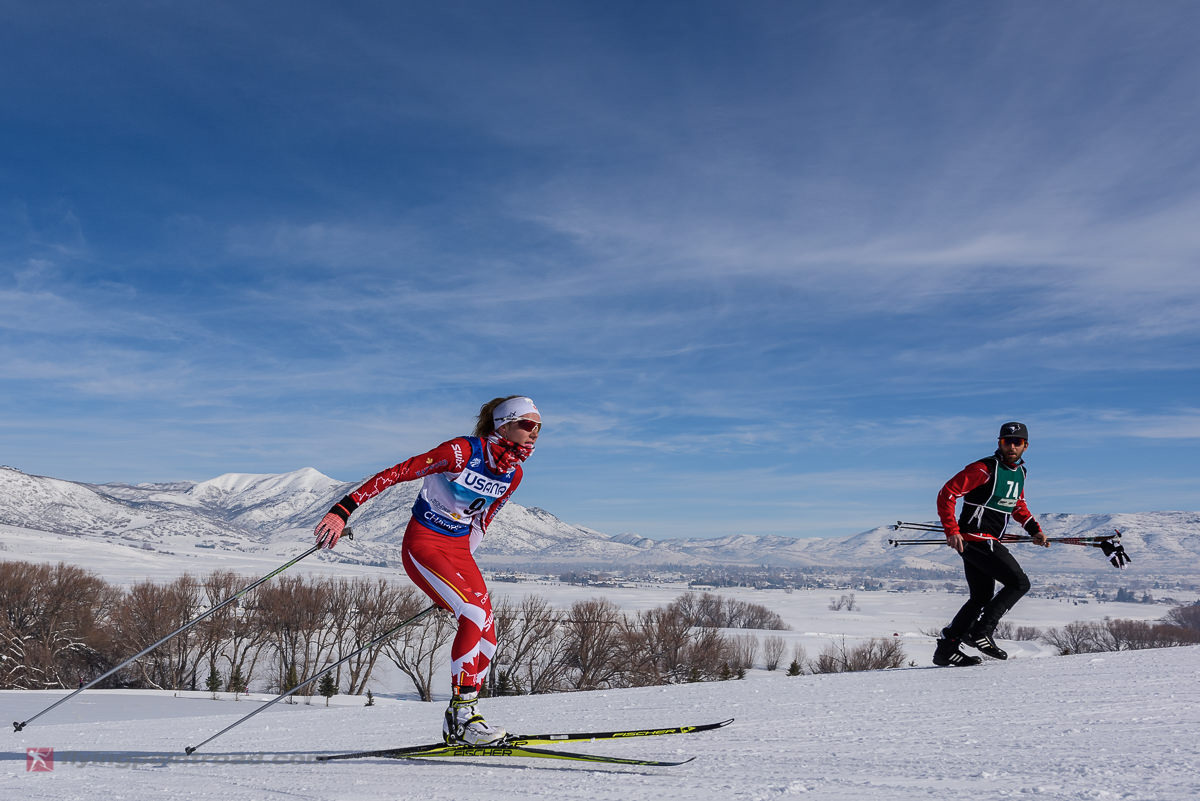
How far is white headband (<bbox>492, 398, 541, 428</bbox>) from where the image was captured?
16.4 ft

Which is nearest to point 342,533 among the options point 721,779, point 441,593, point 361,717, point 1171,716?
point 441,593

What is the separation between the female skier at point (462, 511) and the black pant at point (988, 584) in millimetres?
4717

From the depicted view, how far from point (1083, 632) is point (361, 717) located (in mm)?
88989

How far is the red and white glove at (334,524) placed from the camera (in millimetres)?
4559

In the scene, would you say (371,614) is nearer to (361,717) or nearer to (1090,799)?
(361,717)

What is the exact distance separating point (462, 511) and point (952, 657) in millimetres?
5293

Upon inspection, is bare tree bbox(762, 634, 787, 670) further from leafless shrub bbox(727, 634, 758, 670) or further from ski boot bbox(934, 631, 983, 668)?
ski boot bbox(934, 631, 983, 668)

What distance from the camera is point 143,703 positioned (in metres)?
25.0

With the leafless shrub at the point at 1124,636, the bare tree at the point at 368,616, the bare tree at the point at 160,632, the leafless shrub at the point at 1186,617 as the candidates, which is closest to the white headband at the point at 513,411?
the bare tree at the point at 160,632

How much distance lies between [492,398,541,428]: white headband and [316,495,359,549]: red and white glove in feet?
3.43

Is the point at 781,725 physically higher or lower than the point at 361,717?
higher

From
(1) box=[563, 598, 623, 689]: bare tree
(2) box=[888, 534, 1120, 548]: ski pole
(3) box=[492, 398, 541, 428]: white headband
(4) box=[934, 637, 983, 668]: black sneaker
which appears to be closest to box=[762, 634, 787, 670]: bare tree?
(1) box=[563, 598, 623, 689]: bare tree

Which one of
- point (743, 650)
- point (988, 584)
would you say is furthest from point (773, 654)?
point (988, 584)

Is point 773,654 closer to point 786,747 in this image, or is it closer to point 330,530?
point 786,747
